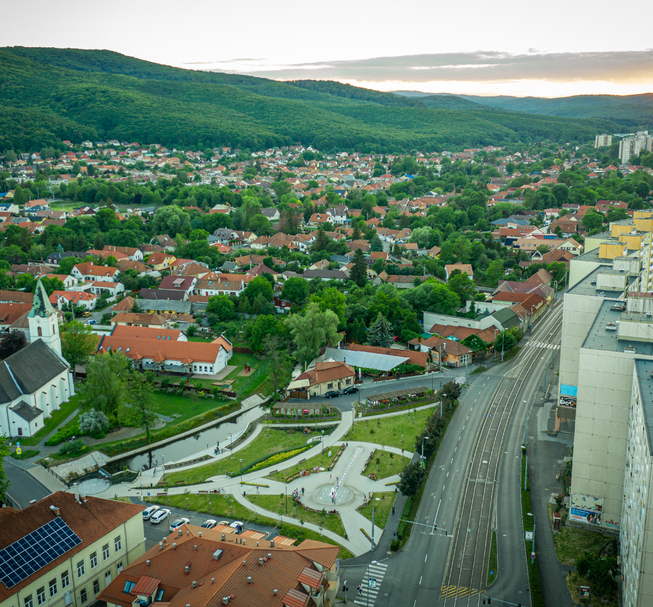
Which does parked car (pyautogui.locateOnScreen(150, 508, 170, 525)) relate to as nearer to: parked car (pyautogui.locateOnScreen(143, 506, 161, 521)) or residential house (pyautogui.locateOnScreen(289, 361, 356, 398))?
parked car (pyautogui.locateOnScreen(143, 506, 161, 521))

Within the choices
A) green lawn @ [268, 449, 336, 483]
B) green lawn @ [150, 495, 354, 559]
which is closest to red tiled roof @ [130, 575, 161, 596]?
green lawn @ [150, 495, 354, 559]

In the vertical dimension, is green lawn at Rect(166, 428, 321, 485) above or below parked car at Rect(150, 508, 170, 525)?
below

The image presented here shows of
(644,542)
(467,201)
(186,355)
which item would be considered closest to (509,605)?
(644,542)

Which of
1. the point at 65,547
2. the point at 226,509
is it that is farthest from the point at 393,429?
the point at 65,547

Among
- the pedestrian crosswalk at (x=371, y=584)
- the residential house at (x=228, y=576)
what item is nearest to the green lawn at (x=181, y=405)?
the residential house at (x=228, y=576)

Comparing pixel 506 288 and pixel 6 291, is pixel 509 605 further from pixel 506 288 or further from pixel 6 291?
pixel 6 291

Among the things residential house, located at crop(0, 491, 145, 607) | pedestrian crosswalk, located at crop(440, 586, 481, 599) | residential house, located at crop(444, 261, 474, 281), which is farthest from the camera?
residential house, located at crop(444, 261, 474, 281)
